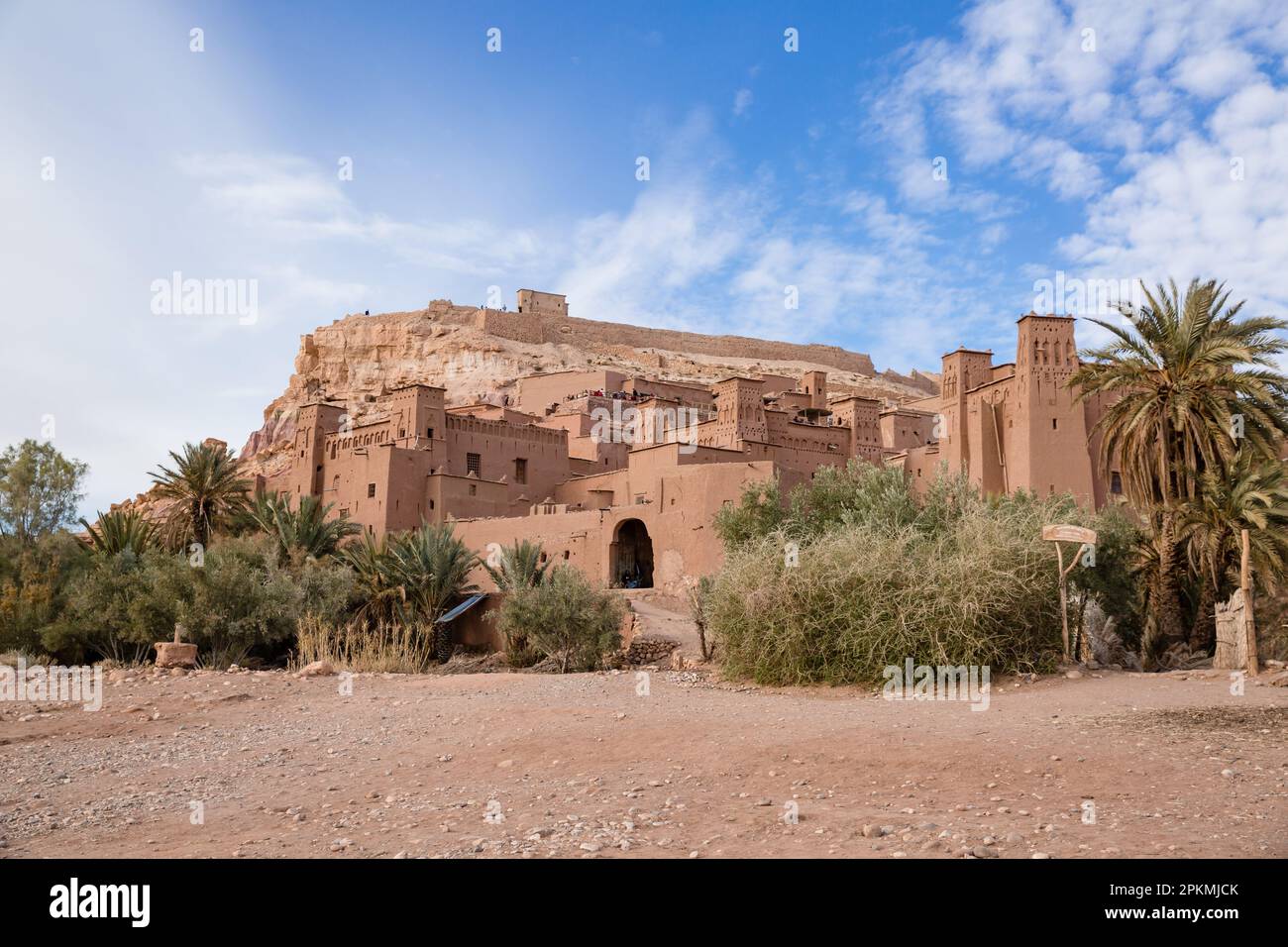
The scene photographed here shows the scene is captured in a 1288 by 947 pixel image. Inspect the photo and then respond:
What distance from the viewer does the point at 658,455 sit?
33781mm

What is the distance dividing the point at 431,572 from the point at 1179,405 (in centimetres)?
1659

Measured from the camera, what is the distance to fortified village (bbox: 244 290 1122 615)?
97.8 feet

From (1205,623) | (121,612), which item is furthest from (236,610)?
(1205,623)

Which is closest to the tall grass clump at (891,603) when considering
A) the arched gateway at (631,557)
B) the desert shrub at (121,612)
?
the desert shrub at (121,612)

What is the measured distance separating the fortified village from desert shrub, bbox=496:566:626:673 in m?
7.10

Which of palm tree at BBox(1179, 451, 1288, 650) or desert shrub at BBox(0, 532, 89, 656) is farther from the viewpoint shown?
desert shrub at BBox(0, 532, 89, 656)

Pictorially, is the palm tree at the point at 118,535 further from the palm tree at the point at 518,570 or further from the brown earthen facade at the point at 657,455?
the palm tree at the point at 518,570

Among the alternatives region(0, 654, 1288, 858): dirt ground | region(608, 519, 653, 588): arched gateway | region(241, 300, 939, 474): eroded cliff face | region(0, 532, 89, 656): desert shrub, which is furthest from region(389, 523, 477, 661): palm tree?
region(241, 300, 939, 474): eroded cliff face

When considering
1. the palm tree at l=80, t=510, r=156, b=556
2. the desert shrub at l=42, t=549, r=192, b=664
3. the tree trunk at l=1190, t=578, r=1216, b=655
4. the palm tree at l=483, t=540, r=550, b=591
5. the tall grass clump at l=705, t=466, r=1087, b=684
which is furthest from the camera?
the palm tree at l=80, t=510, r=156, b=556

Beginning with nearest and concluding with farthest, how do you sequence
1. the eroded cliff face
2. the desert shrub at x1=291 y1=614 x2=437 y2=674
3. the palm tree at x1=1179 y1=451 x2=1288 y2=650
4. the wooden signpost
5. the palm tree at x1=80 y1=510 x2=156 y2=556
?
the wooden signpost
the palm tree at x1=1179 y1=451 x2=1288 y2=650
the desert shrub at x1=291 y1=614 x2=437 y2=674
the palm tree at x1=80 y1=510 x2=156 y2=556
the eroded cliff face

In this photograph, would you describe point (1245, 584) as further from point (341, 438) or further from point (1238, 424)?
point (341, 438)

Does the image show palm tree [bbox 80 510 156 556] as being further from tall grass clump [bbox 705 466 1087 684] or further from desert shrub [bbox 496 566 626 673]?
tall grass clump [bbox 705 466 1087 684]

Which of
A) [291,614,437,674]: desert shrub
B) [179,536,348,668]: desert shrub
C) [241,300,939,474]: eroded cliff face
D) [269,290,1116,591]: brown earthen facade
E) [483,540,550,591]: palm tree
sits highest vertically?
[241,300,939,474]: eroded cliff face
